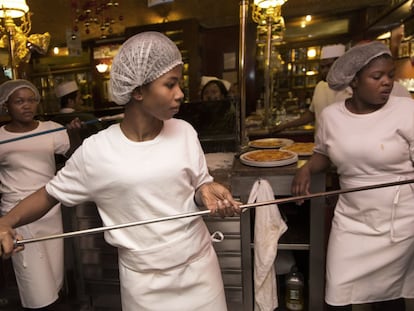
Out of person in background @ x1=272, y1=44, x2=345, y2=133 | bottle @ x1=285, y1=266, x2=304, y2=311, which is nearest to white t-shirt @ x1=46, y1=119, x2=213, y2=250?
bottle @ x1=285, y1=266, x2=304, y2=311

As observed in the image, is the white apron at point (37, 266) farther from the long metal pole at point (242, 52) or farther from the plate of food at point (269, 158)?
the long metal pole at point (242, 52)

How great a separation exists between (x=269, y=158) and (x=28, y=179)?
1.43 meters

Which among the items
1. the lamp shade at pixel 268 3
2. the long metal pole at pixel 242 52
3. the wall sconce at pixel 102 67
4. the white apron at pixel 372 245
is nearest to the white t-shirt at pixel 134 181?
the white apron at pixel 372 245

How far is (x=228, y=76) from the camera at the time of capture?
20.1ft

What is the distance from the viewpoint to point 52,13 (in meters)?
3.91

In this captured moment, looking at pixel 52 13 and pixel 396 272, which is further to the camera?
pixel 52 13

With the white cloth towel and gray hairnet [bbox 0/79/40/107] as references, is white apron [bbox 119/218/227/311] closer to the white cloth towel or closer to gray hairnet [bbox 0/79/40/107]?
the white cloth towel

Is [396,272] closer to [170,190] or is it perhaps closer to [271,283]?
[271,283]

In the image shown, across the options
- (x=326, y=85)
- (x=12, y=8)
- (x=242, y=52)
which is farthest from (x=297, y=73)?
(x=12, y=8)

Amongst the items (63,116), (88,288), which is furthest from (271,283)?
(63,116)

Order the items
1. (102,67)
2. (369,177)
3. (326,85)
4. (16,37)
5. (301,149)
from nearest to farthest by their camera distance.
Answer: (369,177) < (301,149) < (16,37) < (326,85) < (102,67)

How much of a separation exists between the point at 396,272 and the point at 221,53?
17.5 feet

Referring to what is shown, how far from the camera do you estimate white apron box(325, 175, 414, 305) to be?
4.79ft

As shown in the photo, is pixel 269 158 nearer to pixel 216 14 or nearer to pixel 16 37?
pixel 16 37
